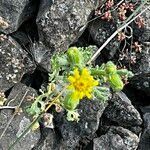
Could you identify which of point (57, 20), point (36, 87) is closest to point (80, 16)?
point (57, 20)

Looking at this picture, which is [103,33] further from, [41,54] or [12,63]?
[12,63]

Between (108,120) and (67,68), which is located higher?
(67,68)

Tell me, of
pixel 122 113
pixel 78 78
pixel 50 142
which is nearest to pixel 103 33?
pixel 122 113

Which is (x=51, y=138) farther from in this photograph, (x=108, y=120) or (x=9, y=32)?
(x=9, y=32)

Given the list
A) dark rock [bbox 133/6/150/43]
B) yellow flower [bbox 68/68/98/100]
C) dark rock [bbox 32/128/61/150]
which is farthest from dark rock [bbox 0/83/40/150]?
yellow flower [bbox 68/68/98/100]

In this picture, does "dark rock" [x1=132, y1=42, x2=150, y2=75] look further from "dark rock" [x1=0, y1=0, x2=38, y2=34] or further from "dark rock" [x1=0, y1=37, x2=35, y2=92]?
"dark rock" [x1=0, y1=0, x2=38, y2=34]

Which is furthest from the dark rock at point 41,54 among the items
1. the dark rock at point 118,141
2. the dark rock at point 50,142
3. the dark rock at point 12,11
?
the dark rock at point 118,141

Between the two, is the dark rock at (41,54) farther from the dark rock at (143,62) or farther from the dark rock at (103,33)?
the dark rock at (143,62)
